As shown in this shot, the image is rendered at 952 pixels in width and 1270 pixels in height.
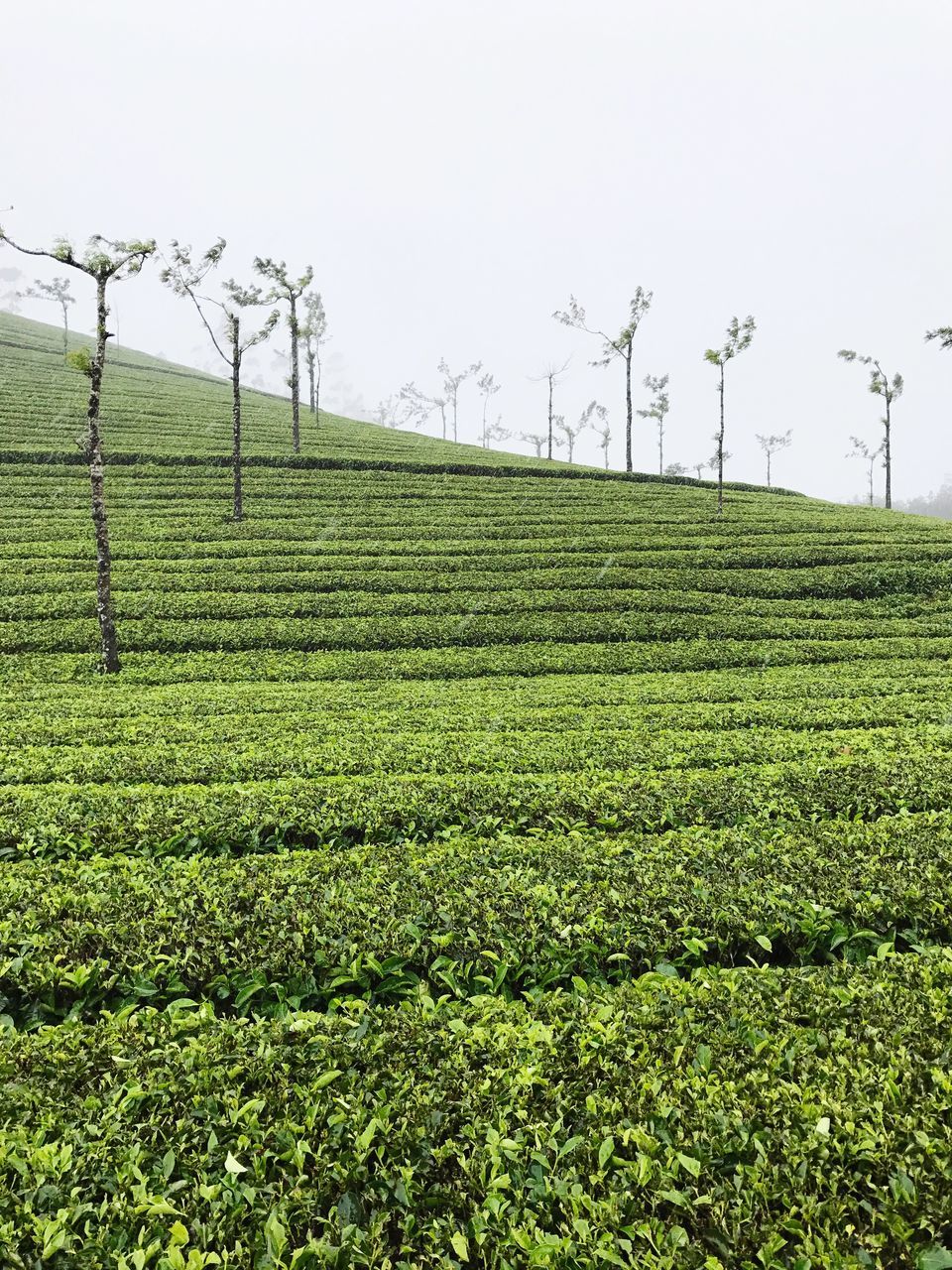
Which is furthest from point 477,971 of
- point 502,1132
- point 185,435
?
point 185,435

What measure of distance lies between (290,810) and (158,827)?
1.73 meters

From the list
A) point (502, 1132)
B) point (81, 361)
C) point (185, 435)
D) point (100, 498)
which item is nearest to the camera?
point (502, 1132)

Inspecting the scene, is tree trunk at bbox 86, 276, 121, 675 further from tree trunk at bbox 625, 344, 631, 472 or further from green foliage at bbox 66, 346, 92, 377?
tree trunk at bbox 625, 344, 631, 472

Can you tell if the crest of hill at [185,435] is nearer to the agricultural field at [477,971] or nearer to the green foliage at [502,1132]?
the agricultural field at [477,971]

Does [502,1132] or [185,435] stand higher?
[185,435]

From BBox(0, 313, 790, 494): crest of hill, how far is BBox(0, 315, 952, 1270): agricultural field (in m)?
31.3

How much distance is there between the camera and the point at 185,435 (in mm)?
50844

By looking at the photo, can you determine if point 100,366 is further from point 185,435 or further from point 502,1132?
point 185,435

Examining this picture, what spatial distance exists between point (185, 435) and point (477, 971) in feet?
176

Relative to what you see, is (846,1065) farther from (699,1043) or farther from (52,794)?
(52,794)

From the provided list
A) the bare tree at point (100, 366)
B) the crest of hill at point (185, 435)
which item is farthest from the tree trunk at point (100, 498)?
the crest of hill at point (185, 435)

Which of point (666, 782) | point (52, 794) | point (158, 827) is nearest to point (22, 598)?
point (52, 794)

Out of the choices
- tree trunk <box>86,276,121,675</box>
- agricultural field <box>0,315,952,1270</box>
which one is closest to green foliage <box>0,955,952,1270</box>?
agricultural field <box>0,315,952,1270</box>

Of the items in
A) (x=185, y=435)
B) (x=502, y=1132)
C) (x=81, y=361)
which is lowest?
(x=502, y=1132)
